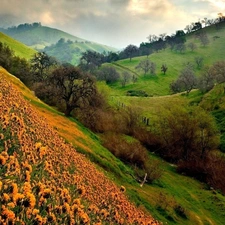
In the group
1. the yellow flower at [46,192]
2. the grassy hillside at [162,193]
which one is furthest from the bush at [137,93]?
the yellow flower at [46,192]

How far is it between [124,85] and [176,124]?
3527 inches

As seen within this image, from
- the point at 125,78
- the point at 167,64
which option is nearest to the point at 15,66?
the point at 125,78

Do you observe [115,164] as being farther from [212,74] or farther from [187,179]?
[212,74]

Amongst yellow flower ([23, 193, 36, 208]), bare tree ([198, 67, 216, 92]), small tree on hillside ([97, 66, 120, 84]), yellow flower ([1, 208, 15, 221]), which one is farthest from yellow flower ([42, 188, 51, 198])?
small tree on hillside ([97, 66, 120, 84])

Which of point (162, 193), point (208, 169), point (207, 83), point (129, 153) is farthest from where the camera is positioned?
point (207, 83)

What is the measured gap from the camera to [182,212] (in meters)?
32.0

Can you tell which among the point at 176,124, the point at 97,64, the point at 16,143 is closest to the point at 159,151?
the point at 176,124

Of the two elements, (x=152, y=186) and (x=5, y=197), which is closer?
(x=5, y=197)

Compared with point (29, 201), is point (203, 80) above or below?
above

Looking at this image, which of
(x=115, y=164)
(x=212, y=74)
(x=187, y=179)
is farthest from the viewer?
(x=212, y=74)

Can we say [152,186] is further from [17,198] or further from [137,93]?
[137,93]

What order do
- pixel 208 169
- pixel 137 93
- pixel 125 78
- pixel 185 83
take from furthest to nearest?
pixel 125 78 → pixel 137 93 → pixel 185 83 → pixel 208 169

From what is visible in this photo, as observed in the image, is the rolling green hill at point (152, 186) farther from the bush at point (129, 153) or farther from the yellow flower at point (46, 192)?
the bush at point (129, 153)

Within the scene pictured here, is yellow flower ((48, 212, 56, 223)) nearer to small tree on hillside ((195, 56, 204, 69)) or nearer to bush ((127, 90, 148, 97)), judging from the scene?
bush ((127, 90, 148, 97))
